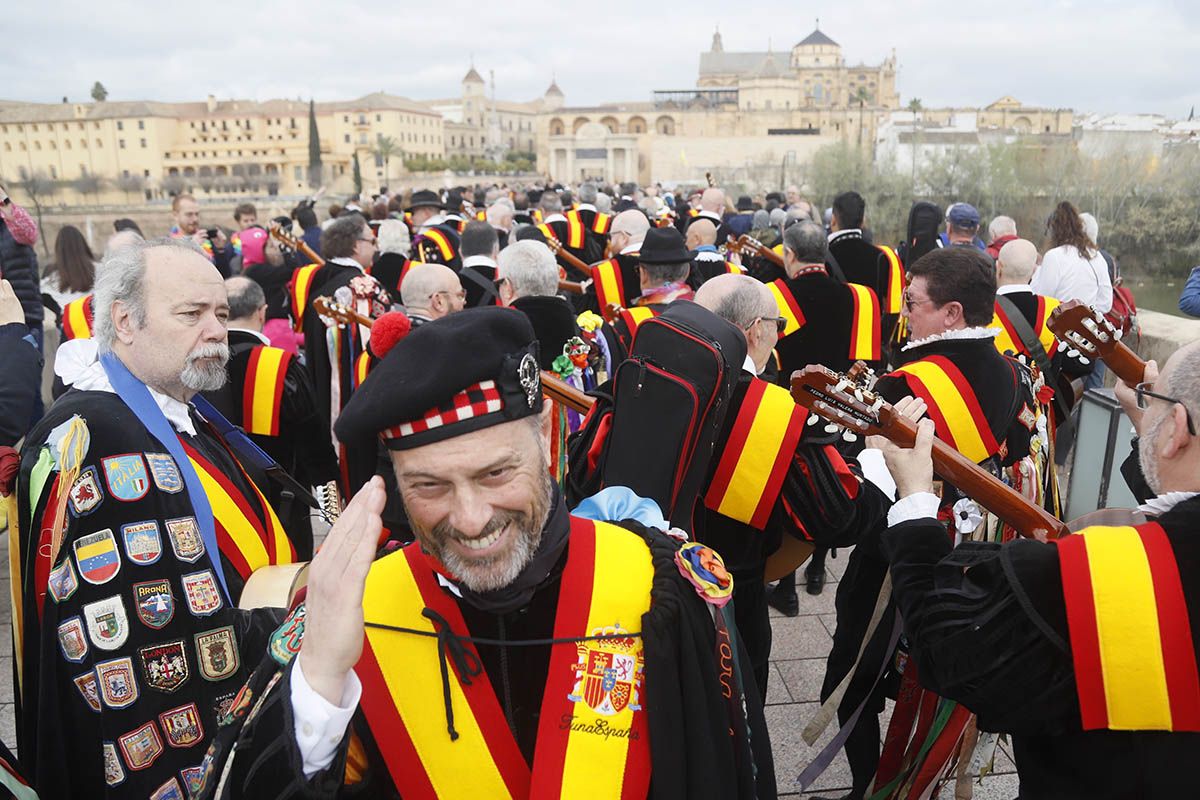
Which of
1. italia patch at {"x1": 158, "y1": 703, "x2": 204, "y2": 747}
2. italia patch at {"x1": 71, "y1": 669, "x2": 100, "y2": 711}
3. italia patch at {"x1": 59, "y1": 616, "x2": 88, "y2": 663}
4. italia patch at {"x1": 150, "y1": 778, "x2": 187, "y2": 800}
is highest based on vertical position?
italia patch at {"x1": 59, "y1": 616, "x2": 88, "y2": 663}

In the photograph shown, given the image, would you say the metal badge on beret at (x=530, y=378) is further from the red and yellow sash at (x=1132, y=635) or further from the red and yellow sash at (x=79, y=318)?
the red and yellow sash at (x=79, y=318)

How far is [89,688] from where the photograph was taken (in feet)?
7.00

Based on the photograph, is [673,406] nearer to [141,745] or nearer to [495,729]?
[495,729]

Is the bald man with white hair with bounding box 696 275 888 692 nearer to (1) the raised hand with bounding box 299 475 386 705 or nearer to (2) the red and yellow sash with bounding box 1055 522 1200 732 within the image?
(2) the red and yellow sash with bounding box 1055 522 1200 732

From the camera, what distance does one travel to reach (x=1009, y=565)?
1778 millimetres

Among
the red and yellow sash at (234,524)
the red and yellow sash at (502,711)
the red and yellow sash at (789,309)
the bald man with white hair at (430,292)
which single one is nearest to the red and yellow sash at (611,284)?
the red and yellow sash at (789,309)

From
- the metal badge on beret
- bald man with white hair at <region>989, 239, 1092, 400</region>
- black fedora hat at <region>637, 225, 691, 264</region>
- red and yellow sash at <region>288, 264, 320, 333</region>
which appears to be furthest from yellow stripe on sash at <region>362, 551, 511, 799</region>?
red and yellow sash at <region>288, 264, 320, 333</region>

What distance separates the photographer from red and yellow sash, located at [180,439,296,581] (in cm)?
253

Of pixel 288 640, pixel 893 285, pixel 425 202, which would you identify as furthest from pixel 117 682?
A: pixel 425 202

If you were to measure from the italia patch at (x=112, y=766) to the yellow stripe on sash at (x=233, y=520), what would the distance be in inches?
24.3

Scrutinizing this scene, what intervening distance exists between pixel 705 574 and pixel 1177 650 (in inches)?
34.8

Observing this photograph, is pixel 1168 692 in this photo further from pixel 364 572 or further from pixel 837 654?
pixel 837 654

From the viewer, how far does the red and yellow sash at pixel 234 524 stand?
2529mm

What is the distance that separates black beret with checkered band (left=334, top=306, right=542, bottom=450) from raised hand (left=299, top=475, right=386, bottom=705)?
0.81 feet
